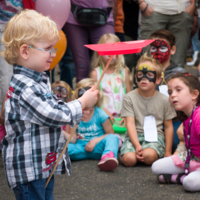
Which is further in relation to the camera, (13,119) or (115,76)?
(115,76)

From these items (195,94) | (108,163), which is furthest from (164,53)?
(108,163)

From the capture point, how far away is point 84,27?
358cm

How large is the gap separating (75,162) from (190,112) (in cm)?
119

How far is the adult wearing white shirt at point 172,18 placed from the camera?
380cm

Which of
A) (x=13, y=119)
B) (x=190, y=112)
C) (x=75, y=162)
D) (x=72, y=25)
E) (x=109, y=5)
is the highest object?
(x=109, y=5)

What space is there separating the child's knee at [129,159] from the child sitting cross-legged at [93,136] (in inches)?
5.0

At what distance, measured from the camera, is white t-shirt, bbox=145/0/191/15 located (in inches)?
149

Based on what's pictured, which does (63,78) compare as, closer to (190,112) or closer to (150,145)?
(150,145)

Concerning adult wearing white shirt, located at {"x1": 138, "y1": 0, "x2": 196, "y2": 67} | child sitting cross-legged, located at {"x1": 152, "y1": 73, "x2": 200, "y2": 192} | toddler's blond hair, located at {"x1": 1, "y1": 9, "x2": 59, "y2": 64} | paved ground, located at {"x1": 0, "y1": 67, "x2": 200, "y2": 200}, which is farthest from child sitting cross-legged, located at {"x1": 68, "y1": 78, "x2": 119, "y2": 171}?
toddler's blond hair, located at {"x1": 1, "y1": 9, "x2": 59, "y2": 64}

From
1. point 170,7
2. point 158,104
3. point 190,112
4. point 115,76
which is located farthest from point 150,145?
point 170,7

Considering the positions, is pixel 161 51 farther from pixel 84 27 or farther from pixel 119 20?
pixel 119 20

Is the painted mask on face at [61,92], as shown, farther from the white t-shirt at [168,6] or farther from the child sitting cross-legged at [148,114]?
the white t-shirt at [168,6]

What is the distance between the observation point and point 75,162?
3.02 m

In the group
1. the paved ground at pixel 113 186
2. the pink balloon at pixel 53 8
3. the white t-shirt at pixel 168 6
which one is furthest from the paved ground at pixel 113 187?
the white t-shirt at pixel 168 6
